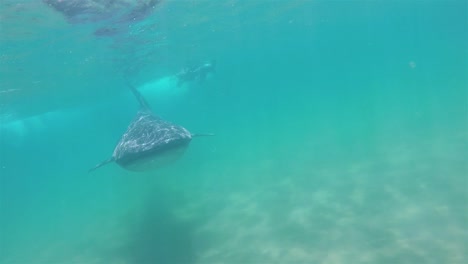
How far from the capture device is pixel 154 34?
2258 cm

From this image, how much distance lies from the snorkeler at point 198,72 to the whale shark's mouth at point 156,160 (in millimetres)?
29145

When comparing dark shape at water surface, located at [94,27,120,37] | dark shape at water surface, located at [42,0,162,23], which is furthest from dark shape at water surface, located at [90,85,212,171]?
dark shape at water surface, located at [94,27,120,37]

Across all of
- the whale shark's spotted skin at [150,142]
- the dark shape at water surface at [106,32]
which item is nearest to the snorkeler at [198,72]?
the dark shape at water surface at [106,32]

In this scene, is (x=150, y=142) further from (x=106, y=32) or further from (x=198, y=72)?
(x=198, y=72)

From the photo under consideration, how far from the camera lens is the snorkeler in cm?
3784

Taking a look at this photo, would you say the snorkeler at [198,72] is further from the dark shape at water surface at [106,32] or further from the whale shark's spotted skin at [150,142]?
the whale shark's spotted skin at [150,142]

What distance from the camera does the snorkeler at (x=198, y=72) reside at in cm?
3784

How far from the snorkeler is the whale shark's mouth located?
95.6 ft

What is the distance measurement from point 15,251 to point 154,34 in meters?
16.2

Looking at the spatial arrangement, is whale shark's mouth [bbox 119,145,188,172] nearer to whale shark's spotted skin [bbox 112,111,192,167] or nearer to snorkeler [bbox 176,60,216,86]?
whale shark's spotted skin [bbox 112,111,192,167]

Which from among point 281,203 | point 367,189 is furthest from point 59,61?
point 367,189

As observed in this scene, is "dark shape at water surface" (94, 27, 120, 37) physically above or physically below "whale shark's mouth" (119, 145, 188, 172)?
above

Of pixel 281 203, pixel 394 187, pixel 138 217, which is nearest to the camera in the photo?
pixel 394 187

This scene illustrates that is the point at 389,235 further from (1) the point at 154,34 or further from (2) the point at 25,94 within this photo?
(2) the point at 25,94
